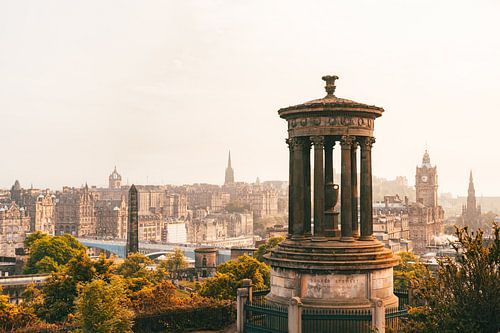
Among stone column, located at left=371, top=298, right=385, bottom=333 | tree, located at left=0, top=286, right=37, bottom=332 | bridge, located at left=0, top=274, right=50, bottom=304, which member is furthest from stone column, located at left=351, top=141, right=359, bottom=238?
bridge, located at left=0, top=274, right=50, bottom=304

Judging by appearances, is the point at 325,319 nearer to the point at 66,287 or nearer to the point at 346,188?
the point at 346,188

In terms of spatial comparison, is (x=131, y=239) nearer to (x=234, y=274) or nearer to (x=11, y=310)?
(x=234, y=274)

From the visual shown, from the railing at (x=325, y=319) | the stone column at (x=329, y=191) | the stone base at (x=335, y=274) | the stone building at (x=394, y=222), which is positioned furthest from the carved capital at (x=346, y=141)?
the stone building at (x=394, y=222)

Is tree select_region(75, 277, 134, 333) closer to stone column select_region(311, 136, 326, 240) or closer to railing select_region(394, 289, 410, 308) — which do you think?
stone column select_region(311, 136, 326, 240)

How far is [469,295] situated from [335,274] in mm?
6194

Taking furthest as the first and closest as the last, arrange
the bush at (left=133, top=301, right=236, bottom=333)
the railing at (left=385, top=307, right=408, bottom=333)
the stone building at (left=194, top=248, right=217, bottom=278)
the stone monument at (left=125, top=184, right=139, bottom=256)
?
the stone monument at (left=125, top=184, right=139, bottom=256) → the stone building at (left=194, top=248, right=217, bottom=278) → the bush at (left=133, top=301, right=236, bottom=333) → the railing at (left=385, top=307, right=408, bottom=333)

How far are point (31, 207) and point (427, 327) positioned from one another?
588ft

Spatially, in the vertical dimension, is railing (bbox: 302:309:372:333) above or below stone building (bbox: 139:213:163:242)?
above

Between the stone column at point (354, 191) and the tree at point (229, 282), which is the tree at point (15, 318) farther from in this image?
the stone column at point (354, 191)

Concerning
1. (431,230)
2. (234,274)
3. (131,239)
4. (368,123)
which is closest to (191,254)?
(131,239)

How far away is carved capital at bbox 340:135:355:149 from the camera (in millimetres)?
24594

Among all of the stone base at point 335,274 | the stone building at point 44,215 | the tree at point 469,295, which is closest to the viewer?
the tree at point 469,295

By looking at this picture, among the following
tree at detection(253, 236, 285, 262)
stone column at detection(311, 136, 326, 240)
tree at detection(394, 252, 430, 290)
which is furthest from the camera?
tree at detection(253, 236, 285, 262)

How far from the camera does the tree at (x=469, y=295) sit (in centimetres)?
1752
